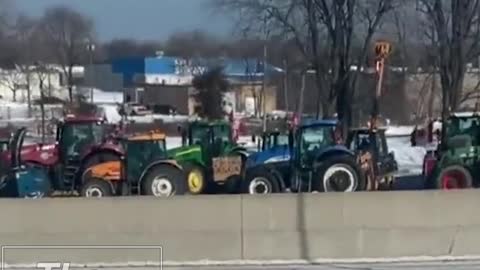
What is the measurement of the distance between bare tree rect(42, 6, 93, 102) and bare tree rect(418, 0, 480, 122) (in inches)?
3250

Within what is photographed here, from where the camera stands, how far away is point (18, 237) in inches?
624

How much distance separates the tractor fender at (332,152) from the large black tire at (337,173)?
0.32ft

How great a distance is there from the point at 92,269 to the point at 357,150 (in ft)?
50.5

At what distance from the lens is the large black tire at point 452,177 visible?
29.0 m

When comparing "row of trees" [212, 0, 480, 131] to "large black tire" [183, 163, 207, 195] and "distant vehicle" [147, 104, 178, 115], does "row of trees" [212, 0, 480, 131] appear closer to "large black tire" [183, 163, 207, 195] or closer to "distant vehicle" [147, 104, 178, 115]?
"large black tire" [183, 163, 207, 195]

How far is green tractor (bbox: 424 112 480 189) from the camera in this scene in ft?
Result: 95.4

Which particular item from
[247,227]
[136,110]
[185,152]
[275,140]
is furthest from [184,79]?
[247,227]

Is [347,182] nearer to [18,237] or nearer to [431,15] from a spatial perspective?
[18,237]

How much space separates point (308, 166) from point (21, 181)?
7.43 metres

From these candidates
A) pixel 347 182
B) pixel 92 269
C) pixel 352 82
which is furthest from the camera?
pixel 352 82

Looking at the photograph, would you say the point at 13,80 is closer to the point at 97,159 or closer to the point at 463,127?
the point at 97,159

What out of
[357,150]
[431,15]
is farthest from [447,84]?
[357,150]

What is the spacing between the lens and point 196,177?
98.6 ft

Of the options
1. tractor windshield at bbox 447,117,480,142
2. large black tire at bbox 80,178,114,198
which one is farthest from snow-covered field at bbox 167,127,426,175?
large black tire at bbox 80,178,114,198
